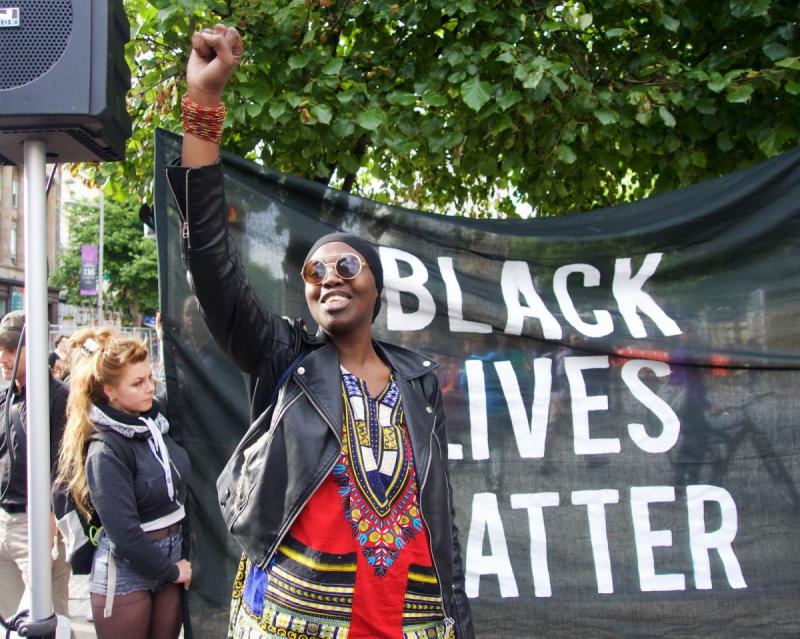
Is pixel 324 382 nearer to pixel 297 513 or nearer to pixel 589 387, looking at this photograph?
pixel 297 513

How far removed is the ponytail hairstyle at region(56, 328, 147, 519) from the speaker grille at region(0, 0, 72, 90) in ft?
5.36

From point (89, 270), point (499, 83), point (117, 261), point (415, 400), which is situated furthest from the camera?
point (117, 261)

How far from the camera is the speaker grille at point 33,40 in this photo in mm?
2098

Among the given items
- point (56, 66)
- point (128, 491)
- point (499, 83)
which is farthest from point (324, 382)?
point (499, 83)

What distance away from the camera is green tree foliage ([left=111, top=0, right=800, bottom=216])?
12.9ft

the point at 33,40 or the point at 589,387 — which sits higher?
the point at 33,40

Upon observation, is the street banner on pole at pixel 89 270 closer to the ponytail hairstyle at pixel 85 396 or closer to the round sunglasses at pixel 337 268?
the ponytail hairstyle at pixel 85 396

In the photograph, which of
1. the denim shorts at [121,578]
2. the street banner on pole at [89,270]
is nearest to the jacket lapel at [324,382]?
the denim shorts at [121,578]

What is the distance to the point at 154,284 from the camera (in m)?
41.5

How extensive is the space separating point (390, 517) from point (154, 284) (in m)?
41.2

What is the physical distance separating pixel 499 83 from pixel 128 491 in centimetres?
249

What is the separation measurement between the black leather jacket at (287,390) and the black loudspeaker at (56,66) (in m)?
0.36

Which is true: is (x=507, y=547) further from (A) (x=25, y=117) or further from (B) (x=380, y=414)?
(A) (x=25, y=117)

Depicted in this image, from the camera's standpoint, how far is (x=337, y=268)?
2188 mm
